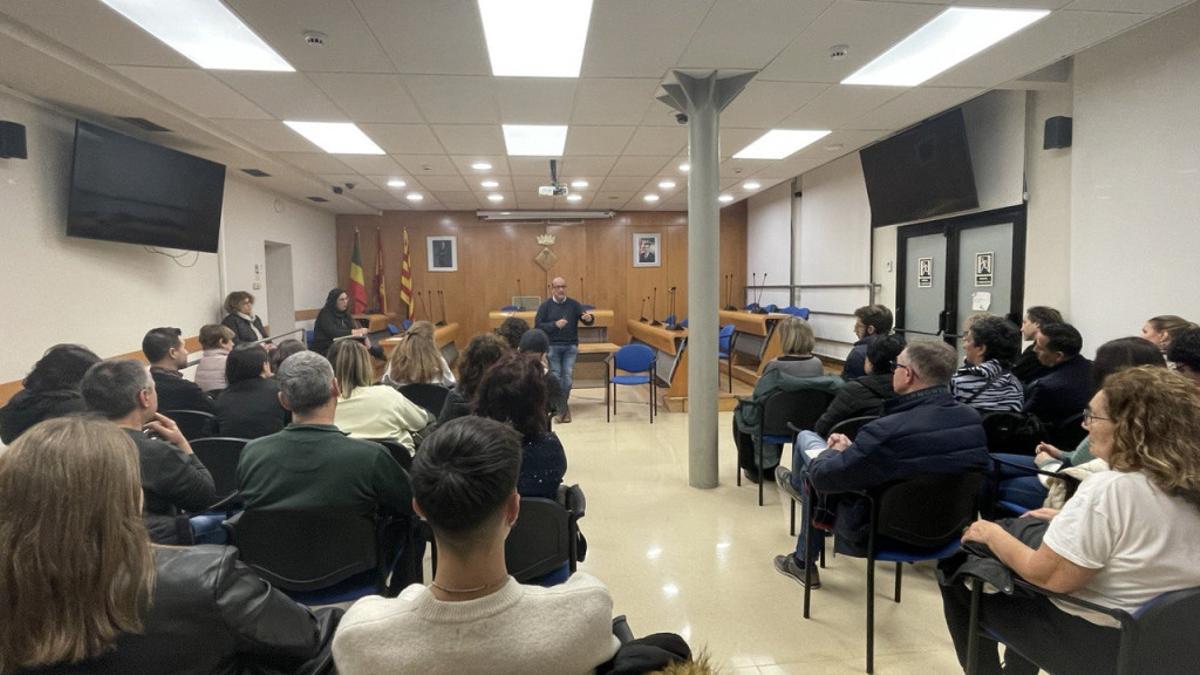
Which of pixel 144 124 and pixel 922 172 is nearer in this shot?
pixel 144 124

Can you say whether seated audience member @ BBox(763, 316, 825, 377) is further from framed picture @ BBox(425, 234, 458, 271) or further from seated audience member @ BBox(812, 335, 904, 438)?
framed picture @ BBox(425, 234, 458, 271)

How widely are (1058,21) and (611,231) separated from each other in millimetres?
8615

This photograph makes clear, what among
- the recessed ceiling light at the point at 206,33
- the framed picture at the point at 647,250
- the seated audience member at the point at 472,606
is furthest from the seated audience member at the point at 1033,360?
the framed picture at the point at 647,250

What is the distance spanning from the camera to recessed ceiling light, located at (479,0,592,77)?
316 centimetres

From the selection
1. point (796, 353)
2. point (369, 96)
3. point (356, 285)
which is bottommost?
point (796, 353)

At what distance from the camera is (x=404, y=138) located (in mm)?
5617

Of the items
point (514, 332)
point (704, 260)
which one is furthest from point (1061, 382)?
point (514, 332)

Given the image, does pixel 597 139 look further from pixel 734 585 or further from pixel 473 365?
pixel 734 585

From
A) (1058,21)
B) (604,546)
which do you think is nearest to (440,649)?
(604,546)

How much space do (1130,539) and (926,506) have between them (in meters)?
0.82

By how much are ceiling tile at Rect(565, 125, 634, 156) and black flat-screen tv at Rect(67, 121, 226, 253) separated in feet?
12.4

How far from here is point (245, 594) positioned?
3.55 feet

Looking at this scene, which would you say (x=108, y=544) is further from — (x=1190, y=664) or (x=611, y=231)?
(x=611, y=231)

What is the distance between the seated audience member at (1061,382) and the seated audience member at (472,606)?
307 centimetres
